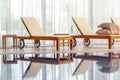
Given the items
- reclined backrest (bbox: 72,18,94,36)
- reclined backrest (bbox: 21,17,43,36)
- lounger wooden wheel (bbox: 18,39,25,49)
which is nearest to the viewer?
reclined backrest (bbox: 21,17,43,36)

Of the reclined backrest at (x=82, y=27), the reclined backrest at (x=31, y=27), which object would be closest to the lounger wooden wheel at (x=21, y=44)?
the reclined backrest at (x=31, y=27)

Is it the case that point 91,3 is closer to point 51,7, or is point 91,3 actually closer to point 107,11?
point 107,11

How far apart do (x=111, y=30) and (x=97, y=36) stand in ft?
2.22

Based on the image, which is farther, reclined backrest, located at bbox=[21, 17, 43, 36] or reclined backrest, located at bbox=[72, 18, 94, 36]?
reclined backrest, located at bbox=[72, 18, 94, 36]

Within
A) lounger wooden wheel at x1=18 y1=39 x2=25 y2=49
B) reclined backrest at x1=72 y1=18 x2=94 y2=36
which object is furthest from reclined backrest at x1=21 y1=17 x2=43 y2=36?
reclined backrest at x1=72 y1=18 x2=94 y2=36

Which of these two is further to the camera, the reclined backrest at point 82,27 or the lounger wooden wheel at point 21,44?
the reclined backrest at point 82,27

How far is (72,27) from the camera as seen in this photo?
1058 centimetres

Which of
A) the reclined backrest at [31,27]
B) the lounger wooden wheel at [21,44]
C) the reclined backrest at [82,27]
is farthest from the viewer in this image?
the reclined backrest at [82,27]

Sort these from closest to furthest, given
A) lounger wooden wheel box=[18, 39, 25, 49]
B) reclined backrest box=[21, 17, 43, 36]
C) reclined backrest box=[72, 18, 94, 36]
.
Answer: reclined backrest box=[21, 17, 43, 36] < lounger wooden wheel box=[18, 39, 25, 49] < reclined backrest box=[72, 18, 94, 36]

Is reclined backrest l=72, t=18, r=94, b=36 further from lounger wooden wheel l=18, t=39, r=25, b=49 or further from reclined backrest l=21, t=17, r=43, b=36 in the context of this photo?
lounger wooden wheel l=18, t=39, r=25, b=49

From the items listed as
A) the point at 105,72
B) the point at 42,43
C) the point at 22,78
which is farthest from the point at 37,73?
the point at 42,43

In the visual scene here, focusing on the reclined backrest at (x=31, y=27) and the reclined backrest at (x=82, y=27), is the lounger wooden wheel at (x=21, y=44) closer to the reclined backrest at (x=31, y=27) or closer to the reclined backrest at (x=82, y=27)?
the reclined backrest at (x=31, y=27)

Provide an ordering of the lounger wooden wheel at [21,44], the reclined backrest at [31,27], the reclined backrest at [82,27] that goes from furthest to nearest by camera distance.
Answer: the reclined backrest at [82,27] → the lounger wooden wheel at [21,44] → the reclined backrest at [31,27]

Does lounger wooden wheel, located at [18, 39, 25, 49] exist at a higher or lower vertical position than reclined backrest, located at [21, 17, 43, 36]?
lower
